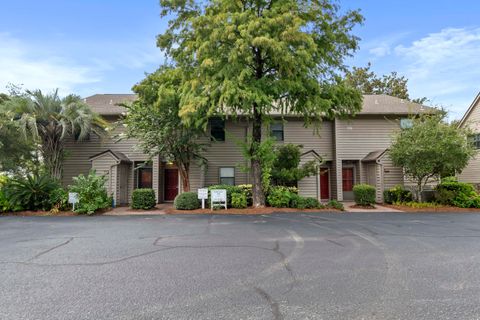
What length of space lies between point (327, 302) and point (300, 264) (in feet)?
4.84

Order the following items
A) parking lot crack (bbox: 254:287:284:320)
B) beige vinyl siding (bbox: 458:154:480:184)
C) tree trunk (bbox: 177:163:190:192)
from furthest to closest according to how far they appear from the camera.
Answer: beige vinyl siding (bbox: 458:154:480:184)
tree trunk (bbox: 177:163:190:192)
parking lot crack (bbox: 254:287:284:320)

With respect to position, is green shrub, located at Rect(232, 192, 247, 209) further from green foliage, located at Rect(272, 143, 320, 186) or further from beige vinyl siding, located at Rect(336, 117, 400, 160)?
beige vinyl siding, located at Rect(336, 117, 400, 160)

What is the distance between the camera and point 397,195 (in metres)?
14.5

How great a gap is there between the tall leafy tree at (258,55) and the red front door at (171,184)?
6.29 m

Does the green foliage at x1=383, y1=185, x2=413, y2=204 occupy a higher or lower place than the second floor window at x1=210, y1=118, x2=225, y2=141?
lower

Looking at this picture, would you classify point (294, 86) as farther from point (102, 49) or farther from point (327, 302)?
point (102, 49)

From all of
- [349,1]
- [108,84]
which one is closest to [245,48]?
[349,1]

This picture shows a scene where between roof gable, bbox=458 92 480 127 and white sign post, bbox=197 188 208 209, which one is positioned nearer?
white sign post, bbox=197 188 208 209

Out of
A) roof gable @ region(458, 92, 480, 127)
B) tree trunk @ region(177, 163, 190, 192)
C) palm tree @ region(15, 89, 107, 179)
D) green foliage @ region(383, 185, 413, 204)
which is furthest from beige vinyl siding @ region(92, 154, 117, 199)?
roof gable @ region(458, 92, 480, 127)

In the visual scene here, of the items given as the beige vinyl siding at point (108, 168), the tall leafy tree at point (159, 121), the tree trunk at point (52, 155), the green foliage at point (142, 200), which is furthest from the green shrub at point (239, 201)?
the tree trunk at point (52, 155)

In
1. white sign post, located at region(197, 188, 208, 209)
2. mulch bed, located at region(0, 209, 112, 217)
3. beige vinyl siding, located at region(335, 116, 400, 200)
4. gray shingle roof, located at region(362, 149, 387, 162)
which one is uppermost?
beige vinyl siding, located at region(335, 116, 400, 200)

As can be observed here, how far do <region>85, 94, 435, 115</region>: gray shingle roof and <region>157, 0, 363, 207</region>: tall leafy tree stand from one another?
5465 millimetres

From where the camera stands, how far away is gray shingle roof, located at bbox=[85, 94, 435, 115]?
16469mm

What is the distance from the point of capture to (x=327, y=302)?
3.24 meters
